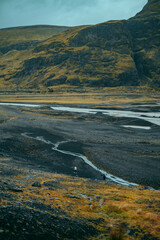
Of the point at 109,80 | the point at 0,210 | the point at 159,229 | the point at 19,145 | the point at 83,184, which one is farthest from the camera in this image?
the point at 109,80

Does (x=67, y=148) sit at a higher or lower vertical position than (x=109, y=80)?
lower

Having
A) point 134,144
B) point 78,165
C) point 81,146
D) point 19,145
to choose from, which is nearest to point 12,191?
point 78,165

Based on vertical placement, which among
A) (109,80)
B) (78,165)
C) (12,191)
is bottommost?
(78,165)

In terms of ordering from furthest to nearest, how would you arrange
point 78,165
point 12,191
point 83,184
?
point 78,165 → point 83,184 → point 12,191

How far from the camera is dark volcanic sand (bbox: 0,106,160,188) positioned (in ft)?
102

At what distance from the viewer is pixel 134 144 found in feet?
145

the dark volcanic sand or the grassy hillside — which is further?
the dark volcanic sand

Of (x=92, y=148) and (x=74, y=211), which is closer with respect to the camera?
(x=74, y=211)

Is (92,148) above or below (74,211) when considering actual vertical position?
below

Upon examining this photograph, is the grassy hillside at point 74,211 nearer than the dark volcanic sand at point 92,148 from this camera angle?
Yes

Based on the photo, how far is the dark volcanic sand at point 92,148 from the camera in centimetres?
3124

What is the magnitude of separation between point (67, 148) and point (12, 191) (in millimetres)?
25016

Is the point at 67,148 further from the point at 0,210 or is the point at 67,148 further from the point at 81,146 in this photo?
the point at 0,210

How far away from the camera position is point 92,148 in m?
41.8
